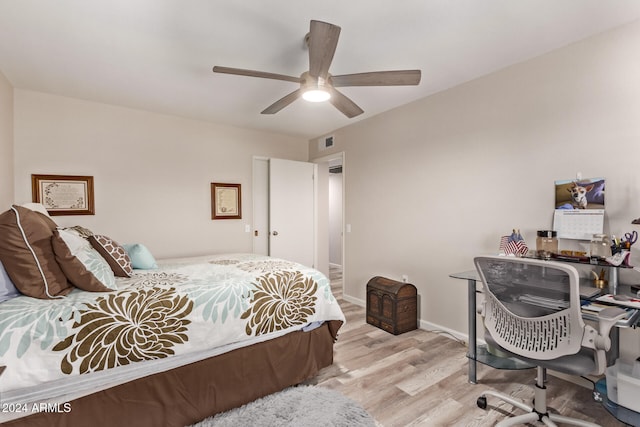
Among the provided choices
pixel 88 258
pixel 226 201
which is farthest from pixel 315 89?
pixel 226 201

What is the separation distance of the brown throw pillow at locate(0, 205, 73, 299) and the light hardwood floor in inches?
71.4

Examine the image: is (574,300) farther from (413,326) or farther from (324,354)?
(413,326)

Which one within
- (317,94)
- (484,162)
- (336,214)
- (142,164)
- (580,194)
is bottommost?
(336,214)

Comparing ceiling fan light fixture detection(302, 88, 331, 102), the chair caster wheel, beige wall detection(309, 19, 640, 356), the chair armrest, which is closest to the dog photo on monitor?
beige wall detection(309, 19, 640, 356)

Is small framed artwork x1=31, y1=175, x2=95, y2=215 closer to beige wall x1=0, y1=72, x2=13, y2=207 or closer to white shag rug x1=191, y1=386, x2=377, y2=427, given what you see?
beige wall x1=0, y1=72, x2=13, y2=207

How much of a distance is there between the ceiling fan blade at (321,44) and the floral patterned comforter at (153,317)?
1508 millimetres

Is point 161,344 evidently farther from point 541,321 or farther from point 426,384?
point 541,321

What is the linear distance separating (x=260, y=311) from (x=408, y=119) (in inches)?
105

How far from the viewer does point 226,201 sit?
4.17 m

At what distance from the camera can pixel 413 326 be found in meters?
3.23

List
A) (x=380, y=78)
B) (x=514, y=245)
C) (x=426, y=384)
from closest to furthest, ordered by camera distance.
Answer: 1. (x=380, y=78)
2. (x=426, y=384)
3. (x=514, y=245)

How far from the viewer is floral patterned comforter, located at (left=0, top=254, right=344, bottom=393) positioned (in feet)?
4.60

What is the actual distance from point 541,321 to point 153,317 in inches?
84.3

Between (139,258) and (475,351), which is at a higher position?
(139,258)
